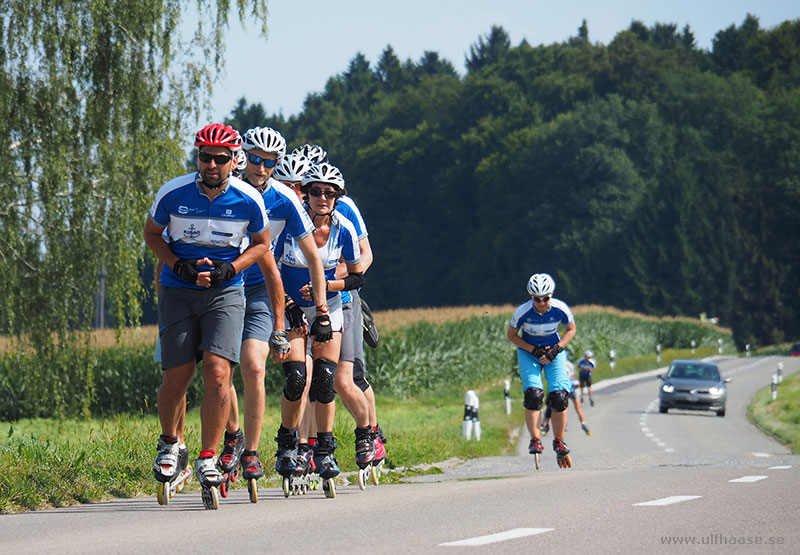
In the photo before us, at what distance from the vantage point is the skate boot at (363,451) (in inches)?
413

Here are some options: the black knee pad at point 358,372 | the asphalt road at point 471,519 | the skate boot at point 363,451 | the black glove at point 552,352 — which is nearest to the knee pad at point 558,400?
the black glove at point 552,352

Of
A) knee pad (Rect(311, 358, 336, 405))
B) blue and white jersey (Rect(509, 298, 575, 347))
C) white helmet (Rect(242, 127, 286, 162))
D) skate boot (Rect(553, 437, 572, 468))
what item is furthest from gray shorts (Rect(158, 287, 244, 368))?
skate boot (Rect(553, 437, 572, 468))

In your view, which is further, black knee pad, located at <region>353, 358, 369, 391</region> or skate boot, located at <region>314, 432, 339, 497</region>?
black knee pad, located at <region>353, 358, 369, 391</region>

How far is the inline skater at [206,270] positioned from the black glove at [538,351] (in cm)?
731

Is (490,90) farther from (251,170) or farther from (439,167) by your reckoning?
(251,170)

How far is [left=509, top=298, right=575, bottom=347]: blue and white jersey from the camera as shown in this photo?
1562 cm

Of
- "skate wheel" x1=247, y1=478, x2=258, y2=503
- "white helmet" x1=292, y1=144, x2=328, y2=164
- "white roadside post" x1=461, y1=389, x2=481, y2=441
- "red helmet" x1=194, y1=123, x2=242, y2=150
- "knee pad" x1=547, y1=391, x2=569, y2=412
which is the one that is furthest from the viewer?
"white roadside post" x1=461, y1=389, x2=481, y2=441

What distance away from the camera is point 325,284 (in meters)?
9.84

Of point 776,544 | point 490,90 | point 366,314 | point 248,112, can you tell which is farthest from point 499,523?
point 248,112

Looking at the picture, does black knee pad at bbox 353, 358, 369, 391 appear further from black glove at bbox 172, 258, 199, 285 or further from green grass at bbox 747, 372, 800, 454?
green grass at bbox 747, 372, 800, 454

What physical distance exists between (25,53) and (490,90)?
90.5 metres

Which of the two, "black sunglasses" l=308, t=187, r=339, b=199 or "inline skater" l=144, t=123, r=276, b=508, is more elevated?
"black sunglasses" l=308, t=187, r=339, b=199

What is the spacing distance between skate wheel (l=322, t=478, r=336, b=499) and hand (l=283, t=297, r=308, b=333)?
1.09 meters

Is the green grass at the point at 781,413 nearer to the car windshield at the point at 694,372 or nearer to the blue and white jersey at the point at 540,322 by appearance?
the car windshield at the point at 694,372
